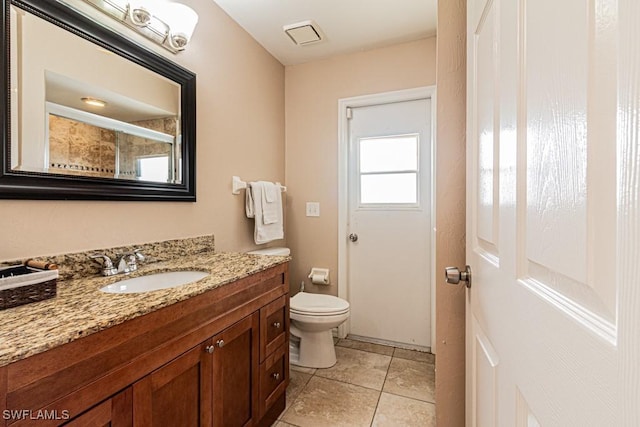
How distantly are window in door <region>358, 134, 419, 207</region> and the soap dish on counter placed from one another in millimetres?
1974

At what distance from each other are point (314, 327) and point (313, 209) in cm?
98

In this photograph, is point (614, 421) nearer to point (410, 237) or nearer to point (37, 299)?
point (37, 299)

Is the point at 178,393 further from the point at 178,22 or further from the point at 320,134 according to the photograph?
the point at 320,134

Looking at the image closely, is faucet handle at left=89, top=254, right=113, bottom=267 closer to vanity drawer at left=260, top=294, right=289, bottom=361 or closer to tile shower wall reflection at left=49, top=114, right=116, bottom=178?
tile shower wall reflection at left=49, top=114, right=116, bottom=178

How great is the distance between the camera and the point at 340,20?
196cm

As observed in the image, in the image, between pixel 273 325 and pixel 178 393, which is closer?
pixel 178 393

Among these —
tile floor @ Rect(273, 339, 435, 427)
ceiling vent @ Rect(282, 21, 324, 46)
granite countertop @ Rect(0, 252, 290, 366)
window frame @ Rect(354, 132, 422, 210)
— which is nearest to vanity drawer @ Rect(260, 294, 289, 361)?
granite countertop @ Rect(0, 252, 290, 366)

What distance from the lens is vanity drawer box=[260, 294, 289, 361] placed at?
4.50 ft

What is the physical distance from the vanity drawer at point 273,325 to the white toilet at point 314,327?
0.33 m

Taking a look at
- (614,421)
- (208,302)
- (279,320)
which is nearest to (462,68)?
(614,421)

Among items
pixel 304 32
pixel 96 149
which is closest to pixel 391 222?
pixel 304 32

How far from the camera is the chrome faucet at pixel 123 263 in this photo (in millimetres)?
1153

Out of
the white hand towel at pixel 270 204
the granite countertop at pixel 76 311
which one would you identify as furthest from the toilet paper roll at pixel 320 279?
the granite countertop at pixel 76 311

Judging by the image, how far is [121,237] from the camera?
127 cm
